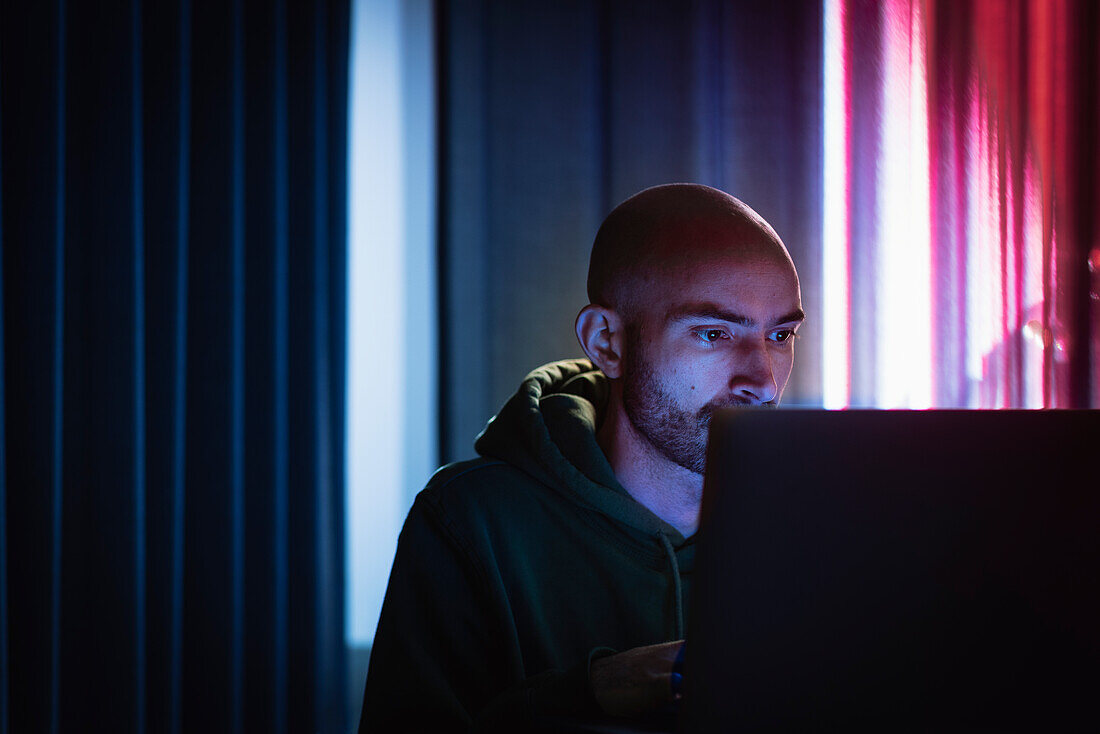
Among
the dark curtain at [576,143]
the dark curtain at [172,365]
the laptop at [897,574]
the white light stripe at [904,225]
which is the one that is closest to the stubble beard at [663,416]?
the laptop at [897,574]

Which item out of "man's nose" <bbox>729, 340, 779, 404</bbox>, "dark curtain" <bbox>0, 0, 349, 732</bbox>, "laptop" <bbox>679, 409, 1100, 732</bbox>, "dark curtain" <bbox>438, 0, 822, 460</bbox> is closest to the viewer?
"laptop" <bbox>679, 409, 1100, 732</bbox>

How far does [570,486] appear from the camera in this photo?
0.96 metres

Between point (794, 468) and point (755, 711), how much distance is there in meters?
0.12

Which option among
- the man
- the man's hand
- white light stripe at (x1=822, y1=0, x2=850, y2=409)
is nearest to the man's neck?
the man

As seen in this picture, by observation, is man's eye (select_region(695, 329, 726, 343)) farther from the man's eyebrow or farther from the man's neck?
the man's neck

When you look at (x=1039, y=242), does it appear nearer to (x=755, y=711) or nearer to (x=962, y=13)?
(x=962, y=13)

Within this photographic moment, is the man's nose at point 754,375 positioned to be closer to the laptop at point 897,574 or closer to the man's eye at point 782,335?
the man's eye at point 782,335

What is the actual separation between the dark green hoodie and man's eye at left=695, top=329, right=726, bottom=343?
20 cm

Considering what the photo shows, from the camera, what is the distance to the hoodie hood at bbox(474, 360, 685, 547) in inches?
37.4

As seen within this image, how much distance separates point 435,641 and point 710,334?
1.67 ft

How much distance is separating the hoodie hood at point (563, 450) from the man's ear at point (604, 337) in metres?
0.07

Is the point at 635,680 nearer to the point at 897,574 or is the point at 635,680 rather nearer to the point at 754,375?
the point at 897,574

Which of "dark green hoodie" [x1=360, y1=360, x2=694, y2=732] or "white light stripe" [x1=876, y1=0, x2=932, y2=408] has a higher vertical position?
"white light stripe" [x1=876, y1=0, x2=932, y2=408]

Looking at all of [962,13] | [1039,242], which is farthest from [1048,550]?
[962,13]
